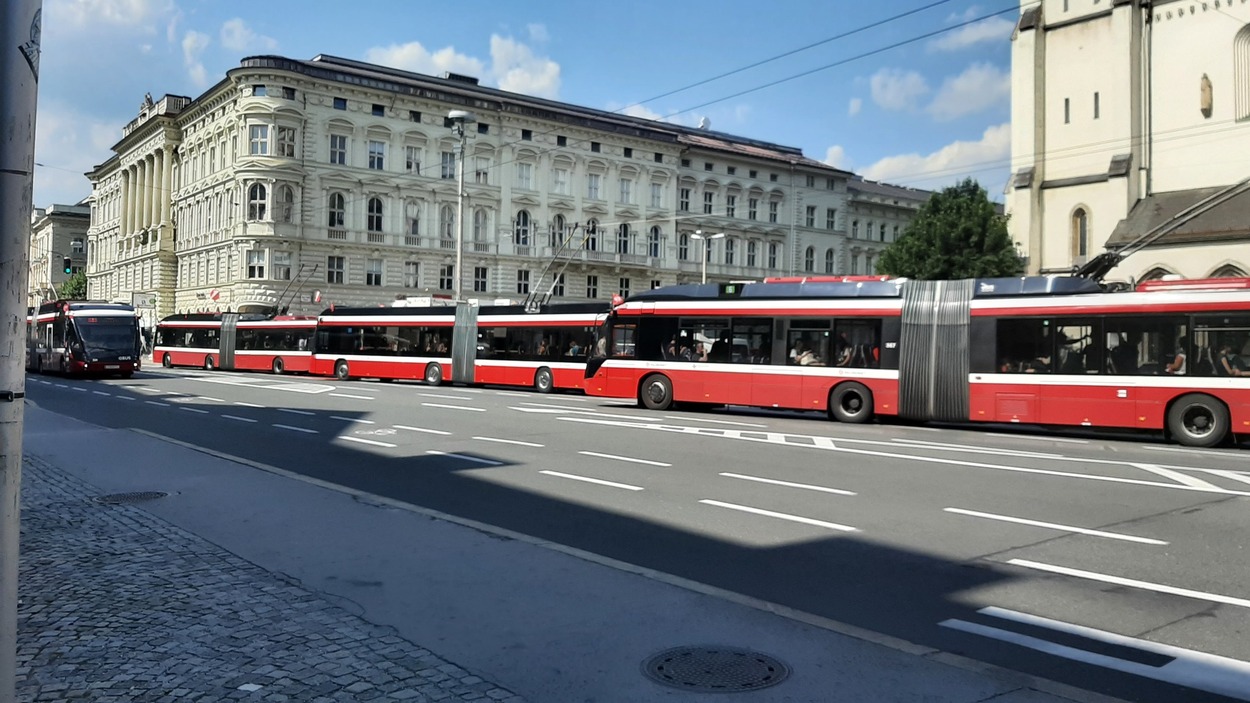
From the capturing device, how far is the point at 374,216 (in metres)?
63.0

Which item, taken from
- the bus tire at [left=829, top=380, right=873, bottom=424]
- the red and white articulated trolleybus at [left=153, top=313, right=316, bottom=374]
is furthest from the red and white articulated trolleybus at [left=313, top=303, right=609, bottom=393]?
the bus tire at [left=829, top=380, right=873, bottom=424]

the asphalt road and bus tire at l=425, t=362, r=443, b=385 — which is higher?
bus tire at l=425, t=362, r=443, b=385

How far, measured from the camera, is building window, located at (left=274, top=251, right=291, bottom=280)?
5919cm

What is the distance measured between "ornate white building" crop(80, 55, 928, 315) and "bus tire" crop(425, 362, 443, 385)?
45.1 feet

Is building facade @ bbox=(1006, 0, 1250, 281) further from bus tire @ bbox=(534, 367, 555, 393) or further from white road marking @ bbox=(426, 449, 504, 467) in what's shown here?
white road marking @ bbox=(426, 449, 504, 467)

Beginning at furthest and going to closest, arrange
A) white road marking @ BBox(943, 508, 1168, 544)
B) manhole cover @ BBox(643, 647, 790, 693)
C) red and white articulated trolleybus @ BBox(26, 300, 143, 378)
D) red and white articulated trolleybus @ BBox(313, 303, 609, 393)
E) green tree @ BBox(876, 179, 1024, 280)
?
green tree @ BBox(876, 179, 1024, 280) → red and white articulated trolleybus @ BBox(26, 300, 143, 378) → red and white articulated trolleybus @ BBox(313, 303, 609, 393) → white road marking @ BBox(943, 508, 1168, 544) → manhole cover @ BBox(643, 647, 790, 693)

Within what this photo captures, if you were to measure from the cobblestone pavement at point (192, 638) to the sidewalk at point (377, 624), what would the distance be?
2 centimetres

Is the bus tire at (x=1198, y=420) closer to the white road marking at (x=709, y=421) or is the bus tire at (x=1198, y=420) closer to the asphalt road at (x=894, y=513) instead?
the asphalt road at (x=894, y=513)

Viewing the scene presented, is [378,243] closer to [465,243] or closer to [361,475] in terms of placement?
[465,243]

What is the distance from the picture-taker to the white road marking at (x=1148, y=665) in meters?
4.86

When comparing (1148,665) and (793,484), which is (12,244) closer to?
(1148,665)

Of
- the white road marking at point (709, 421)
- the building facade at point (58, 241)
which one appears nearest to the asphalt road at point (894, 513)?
the white road marking at point (709, 421)

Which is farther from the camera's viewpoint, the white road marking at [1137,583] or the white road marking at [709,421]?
the white road marking at [709,421]

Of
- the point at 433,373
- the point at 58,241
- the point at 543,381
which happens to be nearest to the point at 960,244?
the point at 543,381
